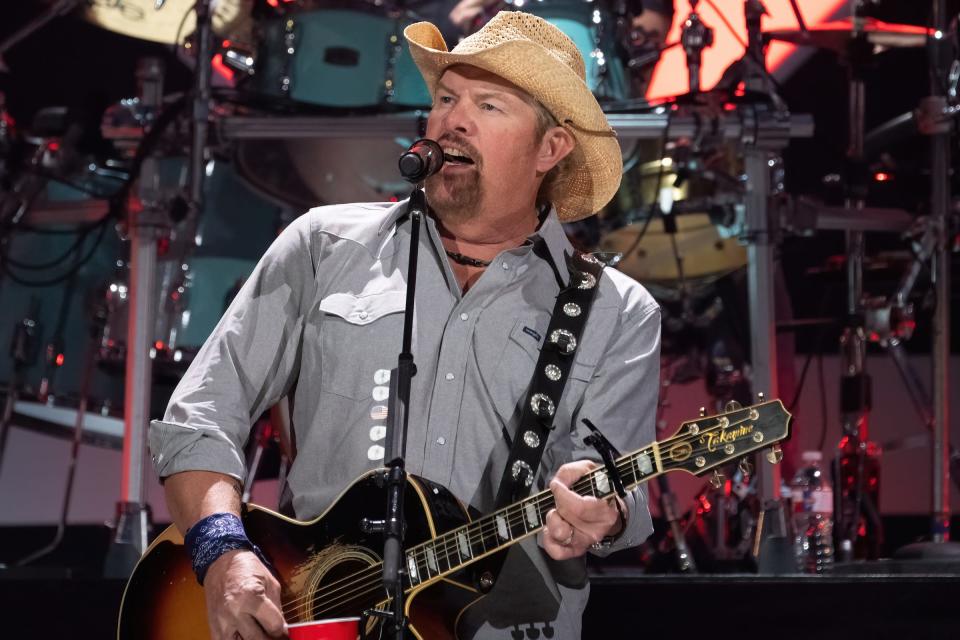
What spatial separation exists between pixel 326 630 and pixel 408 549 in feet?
0.83

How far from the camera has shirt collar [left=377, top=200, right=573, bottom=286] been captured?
10.9 ft

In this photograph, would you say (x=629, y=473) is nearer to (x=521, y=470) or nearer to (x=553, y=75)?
(x=521, y=470)

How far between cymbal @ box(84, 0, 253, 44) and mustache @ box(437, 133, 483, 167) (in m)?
2.98

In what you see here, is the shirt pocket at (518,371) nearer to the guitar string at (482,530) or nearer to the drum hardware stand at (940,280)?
the guitar string at (482,530)

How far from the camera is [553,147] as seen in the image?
356cm

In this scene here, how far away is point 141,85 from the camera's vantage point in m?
5.32

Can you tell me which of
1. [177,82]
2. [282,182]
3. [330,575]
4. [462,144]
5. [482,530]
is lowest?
[330,575]

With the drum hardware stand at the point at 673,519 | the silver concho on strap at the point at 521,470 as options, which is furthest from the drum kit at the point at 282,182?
the silver concho on strap at the point at 521,470

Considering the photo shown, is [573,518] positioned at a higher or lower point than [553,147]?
lower

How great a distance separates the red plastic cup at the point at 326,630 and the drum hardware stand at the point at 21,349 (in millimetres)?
3871

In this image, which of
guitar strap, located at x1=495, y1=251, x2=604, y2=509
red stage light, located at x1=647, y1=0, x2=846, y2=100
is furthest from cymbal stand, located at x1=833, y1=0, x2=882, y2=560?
guitar strap, located at x1=495, y1=251, x2=604, y2=509

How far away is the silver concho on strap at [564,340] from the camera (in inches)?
124

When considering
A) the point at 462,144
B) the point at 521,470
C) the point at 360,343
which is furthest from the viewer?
the point at 462,144

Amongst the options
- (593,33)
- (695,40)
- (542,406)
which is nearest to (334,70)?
(593,33)
